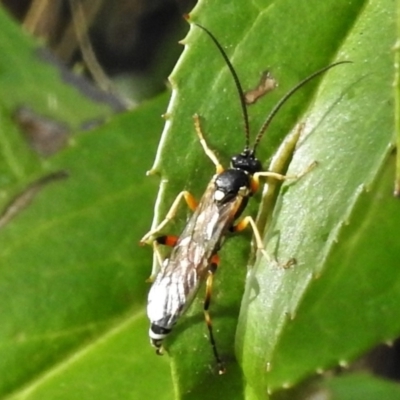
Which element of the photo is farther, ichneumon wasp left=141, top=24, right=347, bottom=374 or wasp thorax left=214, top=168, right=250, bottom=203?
wasp thorax left=214, top=168, right=250, bottom=203

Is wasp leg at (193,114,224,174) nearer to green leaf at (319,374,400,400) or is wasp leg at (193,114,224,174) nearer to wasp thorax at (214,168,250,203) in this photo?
wasp thorax at (214,168,250,203)

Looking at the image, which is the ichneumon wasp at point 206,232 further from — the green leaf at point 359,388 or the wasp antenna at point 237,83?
the green leaf at point 359,388

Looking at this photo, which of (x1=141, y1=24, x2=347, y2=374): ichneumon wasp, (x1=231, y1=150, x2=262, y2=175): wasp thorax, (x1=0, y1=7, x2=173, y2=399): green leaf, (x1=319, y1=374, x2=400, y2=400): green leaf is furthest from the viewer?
Result: (x1=319, y1=374, x2=400, y2=400): green leaf

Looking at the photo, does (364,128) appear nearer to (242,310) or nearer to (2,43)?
(242,310)

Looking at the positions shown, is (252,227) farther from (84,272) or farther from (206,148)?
(84,272)

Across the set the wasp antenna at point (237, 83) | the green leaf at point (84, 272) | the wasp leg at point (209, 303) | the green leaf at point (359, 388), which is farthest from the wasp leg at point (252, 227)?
the green leaf at point (359, 388)

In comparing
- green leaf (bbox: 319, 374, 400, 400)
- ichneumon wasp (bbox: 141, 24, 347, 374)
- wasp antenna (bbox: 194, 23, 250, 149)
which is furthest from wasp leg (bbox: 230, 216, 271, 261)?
green leaf (bbox: 319, 374, 400, 400)

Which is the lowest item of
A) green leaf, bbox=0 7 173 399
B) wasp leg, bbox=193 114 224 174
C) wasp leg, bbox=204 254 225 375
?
wasp leg, bbox=204 254 225 375

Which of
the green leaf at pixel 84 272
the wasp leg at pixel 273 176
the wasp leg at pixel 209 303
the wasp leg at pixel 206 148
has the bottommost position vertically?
the wasp leg at pixel 209 303

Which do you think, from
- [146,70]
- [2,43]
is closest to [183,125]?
[2,43]
